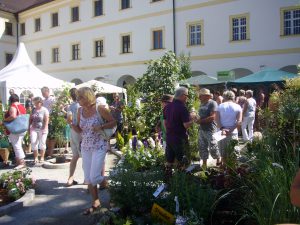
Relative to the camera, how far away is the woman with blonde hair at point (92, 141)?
17.0ft

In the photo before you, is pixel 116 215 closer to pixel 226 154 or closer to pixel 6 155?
pixel 226 154

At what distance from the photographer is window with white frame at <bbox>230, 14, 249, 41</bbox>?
22.2 meters

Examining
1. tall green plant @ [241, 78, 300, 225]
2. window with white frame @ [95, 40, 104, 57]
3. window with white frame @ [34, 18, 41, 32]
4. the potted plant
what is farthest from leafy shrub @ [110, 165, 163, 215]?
window with white frame @ [34, 18, 41, 32]

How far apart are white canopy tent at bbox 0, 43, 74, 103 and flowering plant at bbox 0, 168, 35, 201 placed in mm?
9494

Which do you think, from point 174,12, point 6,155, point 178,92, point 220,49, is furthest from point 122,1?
point 178,92

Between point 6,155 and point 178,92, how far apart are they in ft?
16.3

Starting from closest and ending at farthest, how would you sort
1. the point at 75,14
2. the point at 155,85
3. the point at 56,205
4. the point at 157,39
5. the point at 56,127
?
the point at 56,205 → the point at 155,85 → the point at 56,127 → the point at 157,39 → the point at 75,14

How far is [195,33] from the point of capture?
24.3m

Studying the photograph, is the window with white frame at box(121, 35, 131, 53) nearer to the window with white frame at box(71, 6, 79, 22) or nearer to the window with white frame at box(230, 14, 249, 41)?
Result: the window with white frame at box(71, 6, 79, 22)

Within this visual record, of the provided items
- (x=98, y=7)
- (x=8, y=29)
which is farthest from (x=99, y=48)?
(x=8, y=29)

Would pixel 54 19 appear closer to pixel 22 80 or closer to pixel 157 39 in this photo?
pixel 157 39

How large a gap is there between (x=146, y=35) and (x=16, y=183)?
21517 mm

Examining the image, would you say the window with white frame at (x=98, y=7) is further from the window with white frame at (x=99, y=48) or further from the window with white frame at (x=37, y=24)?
the window with white frame at (x=37, y=24)

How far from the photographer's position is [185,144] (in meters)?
6.45
